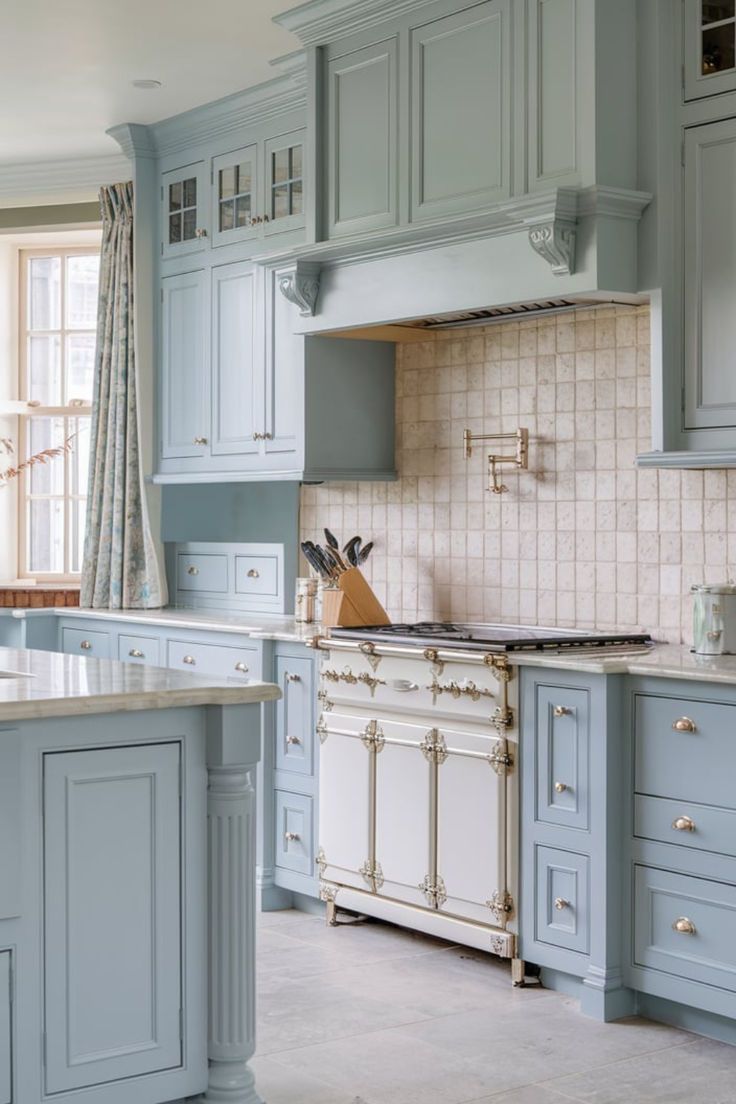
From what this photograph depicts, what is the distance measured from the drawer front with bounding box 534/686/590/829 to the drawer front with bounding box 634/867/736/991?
0.24m

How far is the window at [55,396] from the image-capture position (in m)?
6.62

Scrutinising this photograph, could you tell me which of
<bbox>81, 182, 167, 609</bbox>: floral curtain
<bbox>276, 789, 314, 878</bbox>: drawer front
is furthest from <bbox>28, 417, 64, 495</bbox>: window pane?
<bbox>276, 789, 314, 878</bbox>: drawer front

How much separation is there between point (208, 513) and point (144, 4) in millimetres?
2158

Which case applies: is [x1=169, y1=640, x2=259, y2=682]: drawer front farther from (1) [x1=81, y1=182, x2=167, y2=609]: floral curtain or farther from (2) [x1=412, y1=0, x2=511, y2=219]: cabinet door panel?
(2) [x1=412, y1=0, x2=511, y2=219]: cabinet door panel

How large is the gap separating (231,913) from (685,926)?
118cm

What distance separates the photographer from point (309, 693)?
15.2 feet

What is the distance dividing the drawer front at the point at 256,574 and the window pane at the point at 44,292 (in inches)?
65.6

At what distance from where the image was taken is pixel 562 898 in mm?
3768

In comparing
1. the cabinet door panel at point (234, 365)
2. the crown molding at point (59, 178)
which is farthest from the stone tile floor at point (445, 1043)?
the crown molding at point (59, 178)

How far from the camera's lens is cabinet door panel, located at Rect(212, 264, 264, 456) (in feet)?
17.5

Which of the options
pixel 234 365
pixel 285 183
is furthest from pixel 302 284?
pixel 234 365

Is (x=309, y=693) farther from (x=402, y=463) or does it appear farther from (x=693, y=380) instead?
(x=693, y=380)

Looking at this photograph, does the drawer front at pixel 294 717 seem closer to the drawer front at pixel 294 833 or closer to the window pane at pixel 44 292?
the drawer front at pixel 294 833

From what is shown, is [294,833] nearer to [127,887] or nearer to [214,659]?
[214,659]
